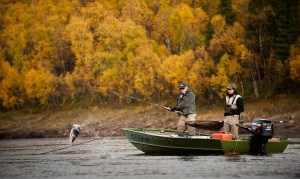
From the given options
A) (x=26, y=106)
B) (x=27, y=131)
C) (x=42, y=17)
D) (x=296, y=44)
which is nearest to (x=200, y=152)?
(x=296, y=44)

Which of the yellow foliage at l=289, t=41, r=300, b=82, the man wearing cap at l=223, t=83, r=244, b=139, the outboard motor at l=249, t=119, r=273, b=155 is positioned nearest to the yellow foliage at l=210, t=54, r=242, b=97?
the yellow foliage at l=289, t=41, r=300, b=82

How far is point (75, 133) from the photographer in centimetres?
2481

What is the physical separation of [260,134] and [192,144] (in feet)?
8.46

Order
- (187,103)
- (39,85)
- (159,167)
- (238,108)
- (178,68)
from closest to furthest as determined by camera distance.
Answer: (159,167)
(238,108)
(187,103)
(178,68)
(39,85)

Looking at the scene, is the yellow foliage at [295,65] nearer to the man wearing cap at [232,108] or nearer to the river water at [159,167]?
the river water at [159,167]

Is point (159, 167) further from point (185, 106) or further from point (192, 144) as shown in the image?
point (185, 106)

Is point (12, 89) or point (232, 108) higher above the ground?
point (12, 89)

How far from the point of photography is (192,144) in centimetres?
2167

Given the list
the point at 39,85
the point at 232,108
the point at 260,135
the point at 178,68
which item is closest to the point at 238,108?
the point at 232,108

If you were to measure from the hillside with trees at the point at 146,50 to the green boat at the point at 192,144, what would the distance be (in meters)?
18.8

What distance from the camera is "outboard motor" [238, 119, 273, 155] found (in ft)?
67.8

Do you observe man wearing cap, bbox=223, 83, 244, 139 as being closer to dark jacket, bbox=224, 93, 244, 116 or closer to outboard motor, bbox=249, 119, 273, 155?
dark jacket, bbox=224, 93, 244, 116

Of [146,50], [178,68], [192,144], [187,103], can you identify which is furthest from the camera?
[146,50]

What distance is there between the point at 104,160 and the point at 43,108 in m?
51.7
